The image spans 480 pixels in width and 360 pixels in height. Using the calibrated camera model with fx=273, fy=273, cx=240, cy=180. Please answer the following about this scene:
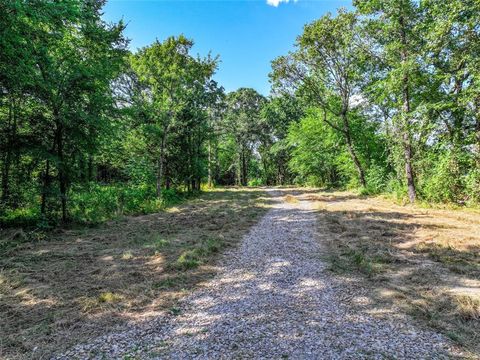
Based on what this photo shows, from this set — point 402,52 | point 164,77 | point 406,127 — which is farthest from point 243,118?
point 406,127

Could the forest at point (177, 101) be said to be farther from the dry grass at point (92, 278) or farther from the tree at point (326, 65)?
the dry grass at point (92, 278)

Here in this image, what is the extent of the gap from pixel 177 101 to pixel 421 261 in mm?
15537

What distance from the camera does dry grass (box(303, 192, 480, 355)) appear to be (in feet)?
12.0

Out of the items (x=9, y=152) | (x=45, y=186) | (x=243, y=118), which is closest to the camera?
(x=9, y=152)

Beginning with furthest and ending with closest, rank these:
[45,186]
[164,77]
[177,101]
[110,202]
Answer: [177,101] < [164,77] < [110,202] < [45,186]

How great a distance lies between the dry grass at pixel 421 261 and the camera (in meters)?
3.64

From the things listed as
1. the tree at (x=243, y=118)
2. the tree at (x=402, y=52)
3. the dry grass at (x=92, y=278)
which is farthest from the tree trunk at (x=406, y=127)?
the tree at (x=243, y=118)

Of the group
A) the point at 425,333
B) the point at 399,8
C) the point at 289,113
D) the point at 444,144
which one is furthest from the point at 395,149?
the point at 289,113

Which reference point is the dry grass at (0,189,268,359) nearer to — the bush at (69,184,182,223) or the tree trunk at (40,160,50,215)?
the tree trunk at (40,160,50,215)

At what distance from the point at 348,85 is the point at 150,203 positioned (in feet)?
50.6

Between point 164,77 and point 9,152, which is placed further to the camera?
point 164,77

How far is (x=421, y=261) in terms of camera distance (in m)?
5.63

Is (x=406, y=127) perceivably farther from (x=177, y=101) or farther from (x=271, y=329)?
(x=177, y=101)

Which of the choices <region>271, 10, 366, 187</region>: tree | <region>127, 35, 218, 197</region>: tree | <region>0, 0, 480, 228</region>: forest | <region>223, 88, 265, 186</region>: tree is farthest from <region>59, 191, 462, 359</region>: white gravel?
<region>223, 88, 265, 186</region>: tree
